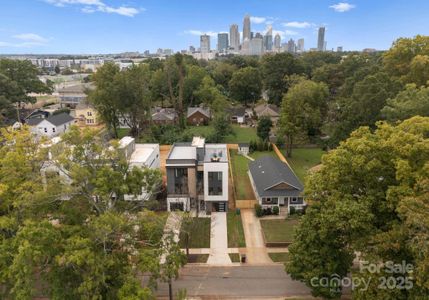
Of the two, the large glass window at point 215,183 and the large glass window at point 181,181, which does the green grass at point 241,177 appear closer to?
the large glass window at point 215,183

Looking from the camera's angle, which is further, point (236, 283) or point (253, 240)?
point (253, 240)

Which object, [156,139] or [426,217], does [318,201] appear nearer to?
[426,217]

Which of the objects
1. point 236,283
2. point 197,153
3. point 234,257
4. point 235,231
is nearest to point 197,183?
point 197,153

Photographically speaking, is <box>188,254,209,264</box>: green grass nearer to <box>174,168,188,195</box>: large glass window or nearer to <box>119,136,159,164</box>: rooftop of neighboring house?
<box>174,168,188,195</box>: large glass window

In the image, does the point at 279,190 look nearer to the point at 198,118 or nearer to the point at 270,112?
the point at 270,112

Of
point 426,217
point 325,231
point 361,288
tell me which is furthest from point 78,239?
point 426,217

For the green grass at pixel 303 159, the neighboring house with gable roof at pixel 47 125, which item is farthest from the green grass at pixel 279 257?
the neighboring house with gable roof at pixel 47 125

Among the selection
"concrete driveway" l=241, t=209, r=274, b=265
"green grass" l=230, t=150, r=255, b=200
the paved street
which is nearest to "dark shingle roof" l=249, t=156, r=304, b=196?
"green grass" l=230, t=150, r=255, b=200
